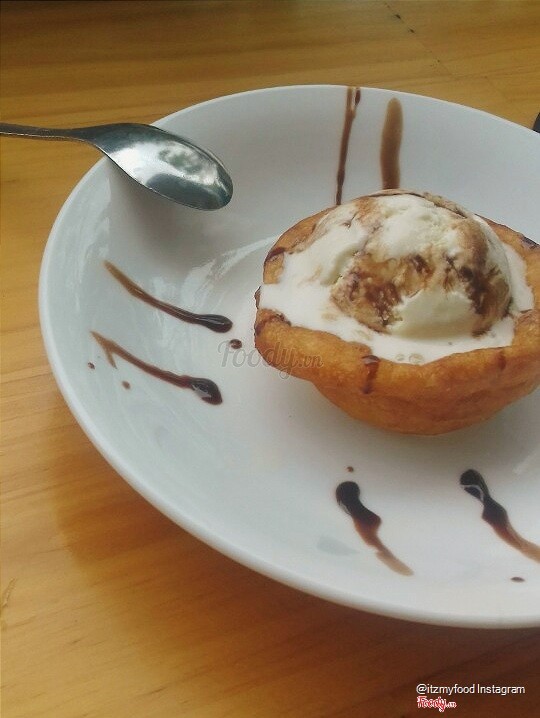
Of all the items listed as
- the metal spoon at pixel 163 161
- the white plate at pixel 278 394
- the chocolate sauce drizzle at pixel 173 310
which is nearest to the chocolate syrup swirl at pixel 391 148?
the white plate at pixel 278 394

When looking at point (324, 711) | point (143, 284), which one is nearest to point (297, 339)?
point (143, 284)

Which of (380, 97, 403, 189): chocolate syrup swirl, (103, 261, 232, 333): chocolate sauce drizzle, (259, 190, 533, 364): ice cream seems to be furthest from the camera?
(380, 97, 403, 189): chocolate syrup swirl

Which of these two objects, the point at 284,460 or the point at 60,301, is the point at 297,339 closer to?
the point at 284,460

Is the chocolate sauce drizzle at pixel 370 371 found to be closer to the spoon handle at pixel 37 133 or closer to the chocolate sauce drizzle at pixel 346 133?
the chocolate sauce drizzle at pixel 346 133

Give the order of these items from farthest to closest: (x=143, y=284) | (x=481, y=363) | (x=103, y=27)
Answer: (x=103, y=27) → (x=143, y=284) → (x=481, y=363)

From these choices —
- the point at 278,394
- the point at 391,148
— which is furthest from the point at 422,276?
the point at 391,148

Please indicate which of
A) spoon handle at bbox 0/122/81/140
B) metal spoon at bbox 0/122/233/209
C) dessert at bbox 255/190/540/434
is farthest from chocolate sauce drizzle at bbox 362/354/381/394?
spoon handle at bbox 0/122/81/140

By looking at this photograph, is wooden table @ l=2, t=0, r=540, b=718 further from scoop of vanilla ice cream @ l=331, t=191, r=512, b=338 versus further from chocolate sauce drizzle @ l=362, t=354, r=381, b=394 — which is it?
scoop of vanilla ice cream @ l=331, t=191, r=512, b=338
